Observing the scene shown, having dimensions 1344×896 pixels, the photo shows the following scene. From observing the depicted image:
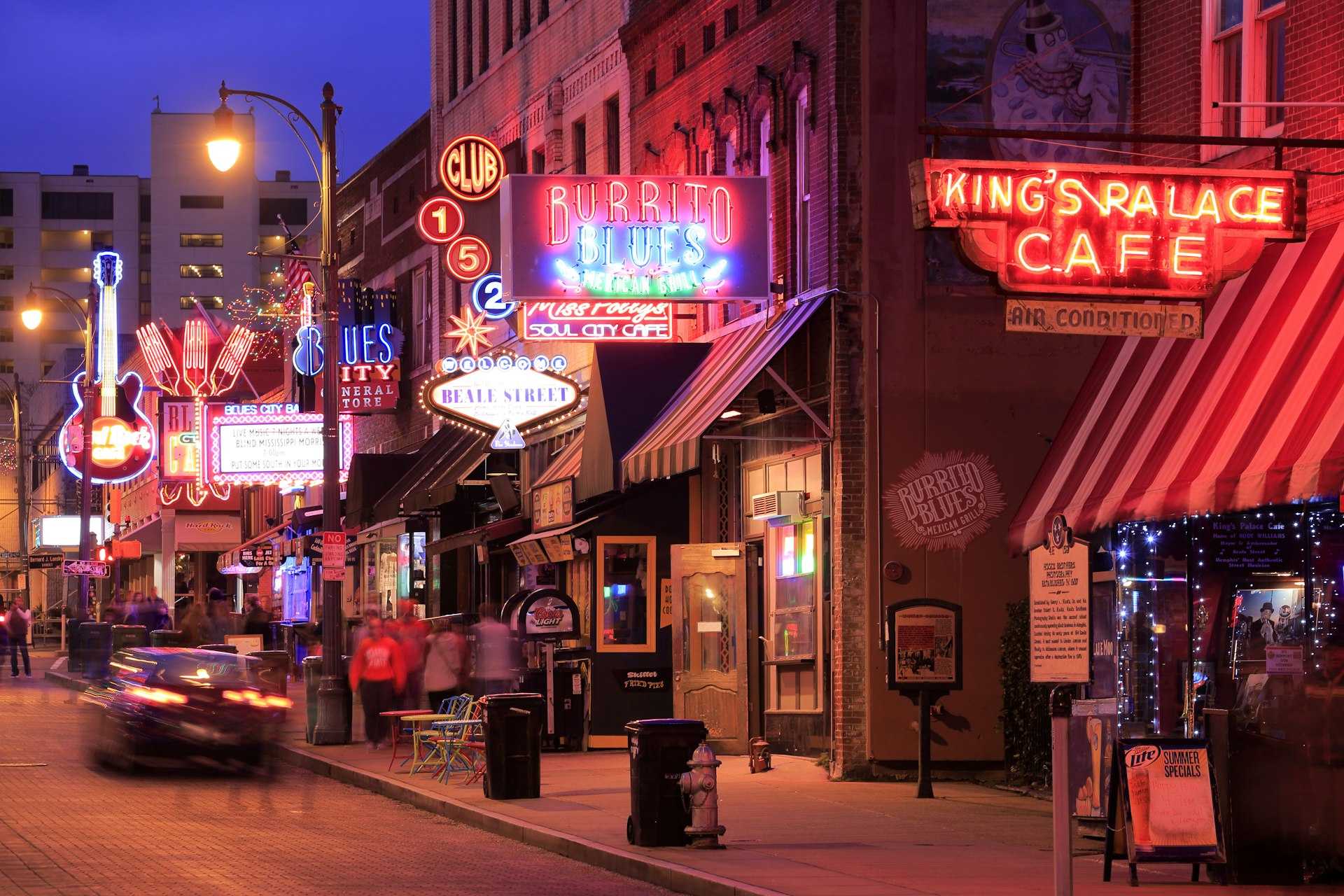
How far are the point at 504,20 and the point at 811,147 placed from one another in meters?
15.6

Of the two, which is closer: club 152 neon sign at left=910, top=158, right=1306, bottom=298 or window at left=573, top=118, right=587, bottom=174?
club 152 neon sign at left=910, top=158, right=1306, bottom=298

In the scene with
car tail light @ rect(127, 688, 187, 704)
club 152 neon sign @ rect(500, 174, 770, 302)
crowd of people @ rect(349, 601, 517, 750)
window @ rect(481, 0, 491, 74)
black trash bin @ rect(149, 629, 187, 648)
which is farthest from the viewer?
window @ rect(481, 0, 491, 74)

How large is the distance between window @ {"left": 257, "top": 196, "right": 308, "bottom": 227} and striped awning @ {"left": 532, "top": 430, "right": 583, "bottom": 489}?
10008cm

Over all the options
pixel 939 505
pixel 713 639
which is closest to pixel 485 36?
pixel 713 639

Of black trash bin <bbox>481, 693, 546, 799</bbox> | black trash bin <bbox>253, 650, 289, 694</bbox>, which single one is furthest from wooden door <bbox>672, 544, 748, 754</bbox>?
black trash bin <bbox>253, 650, 289, 694</bbox>

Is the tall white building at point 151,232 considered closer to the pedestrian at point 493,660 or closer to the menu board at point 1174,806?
the pedestrian at point 493,660

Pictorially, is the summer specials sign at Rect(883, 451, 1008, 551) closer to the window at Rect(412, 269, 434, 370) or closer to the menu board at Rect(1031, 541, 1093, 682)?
the menu board at Rect(1031, 541, 1093, 682)

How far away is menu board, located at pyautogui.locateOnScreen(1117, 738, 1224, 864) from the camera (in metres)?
12.3

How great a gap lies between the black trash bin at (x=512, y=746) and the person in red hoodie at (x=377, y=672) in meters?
6.32

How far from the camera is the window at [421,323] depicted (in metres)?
38.3

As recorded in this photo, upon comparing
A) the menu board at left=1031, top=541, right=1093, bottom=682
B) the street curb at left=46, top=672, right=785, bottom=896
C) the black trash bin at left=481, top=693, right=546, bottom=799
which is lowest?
the street curb at left=46, top=672, right=785, bottom=896

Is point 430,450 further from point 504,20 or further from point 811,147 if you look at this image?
point 811,147

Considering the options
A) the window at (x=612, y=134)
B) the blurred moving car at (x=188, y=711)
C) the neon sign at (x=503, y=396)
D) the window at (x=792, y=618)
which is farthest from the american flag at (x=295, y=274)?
the blurred moving car at (x=188, y=711)

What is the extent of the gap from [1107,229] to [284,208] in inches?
4617
